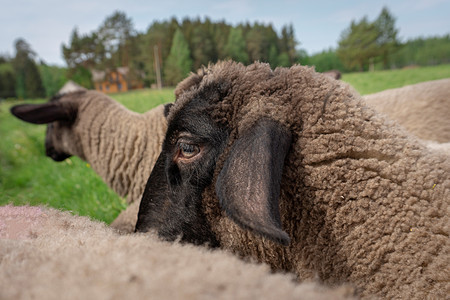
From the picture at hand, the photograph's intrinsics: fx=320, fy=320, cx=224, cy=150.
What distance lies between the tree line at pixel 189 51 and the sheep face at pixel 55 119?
2041 millimetres

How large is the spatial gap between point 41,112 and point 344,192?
18.6ft

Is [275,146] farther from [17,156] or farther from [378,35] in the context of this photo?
[378,35]

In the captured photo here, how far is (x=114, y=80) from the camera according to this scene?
26969 millimetres

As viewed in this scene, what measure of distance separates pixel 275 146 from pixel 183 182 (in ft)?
2.40

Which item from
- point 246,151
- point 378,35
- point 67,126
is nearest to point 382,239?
point 246,151

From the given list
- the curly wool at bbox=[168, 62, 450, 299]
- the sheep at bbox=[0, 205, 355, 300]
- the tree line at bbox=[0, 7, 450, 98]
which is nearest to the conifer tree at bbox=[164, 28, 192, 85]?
the tree line at bbox=[0, 7, 450, 98]

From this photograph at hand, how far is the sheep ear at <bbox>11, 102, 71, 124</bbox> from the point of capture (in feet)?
18.4

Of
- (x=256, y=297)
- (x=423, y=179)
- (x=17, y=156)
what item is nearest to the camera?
(x=256, y=297)

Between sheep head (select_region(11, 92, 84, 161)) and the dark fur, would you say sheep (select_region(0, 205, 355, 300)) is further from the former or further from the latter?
sheep head (select_region(11, 92, 84, 161))

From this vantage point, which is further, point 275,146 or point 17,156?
point 17,156

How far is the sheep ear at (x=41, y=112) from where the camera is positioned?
5.62 m

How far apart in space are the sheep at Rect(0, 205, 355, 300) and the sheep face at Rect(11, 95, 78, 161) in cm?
521

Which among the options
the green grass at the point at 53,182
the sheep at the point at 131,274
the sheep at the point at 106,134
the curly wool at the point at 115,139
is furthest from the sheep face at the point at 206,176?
the sheep at the point at 106,134

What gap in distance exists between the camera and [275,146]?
175 cm
